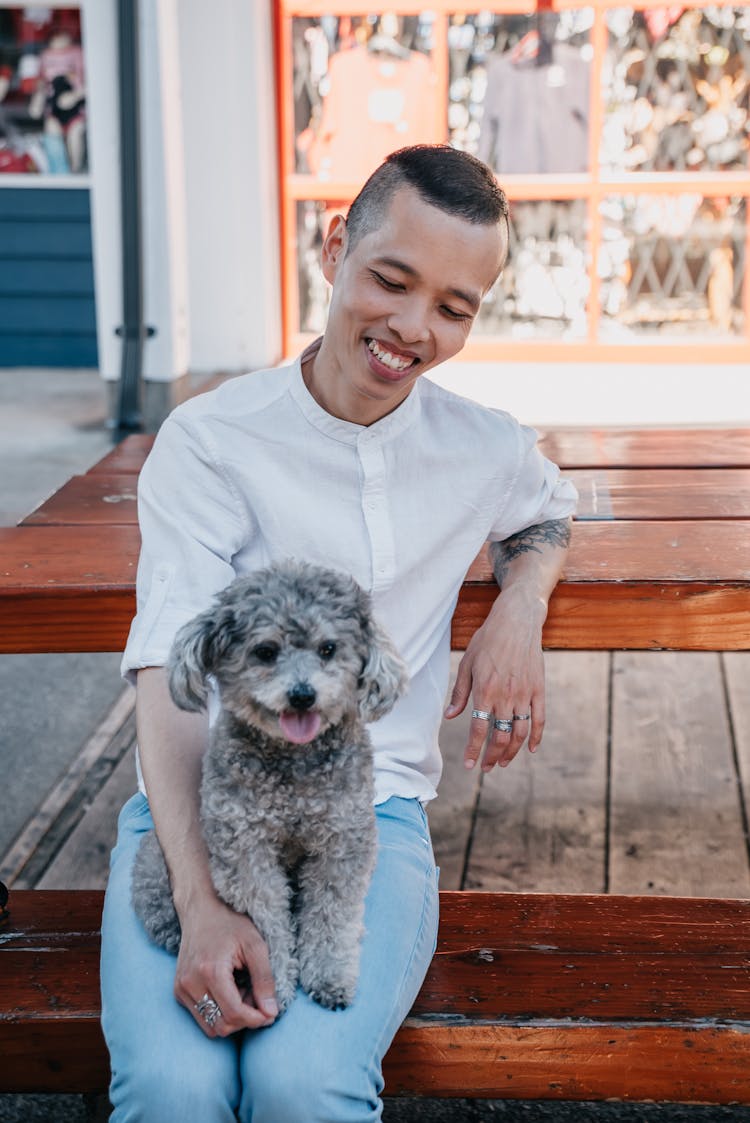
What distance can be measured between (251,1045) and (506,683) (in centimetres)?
72

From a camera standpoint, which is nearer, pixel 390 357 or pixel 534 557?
pixel 390 357

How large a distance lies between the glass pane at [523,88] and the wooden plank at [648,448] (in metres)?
3.11

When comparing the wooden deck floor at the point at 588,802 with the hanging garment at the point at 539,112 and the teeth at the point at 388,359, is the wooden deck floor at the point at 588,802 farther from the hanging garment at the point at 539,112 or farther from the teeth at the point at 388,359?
the hanging garment at the point at 539,112

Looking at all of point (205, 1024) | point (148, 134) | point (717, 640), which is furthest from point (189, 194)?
point (205, 1024)

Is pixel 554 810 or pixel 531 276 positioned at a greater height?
pixel 531 276

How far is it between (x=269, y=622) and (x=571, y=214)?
5.14 m

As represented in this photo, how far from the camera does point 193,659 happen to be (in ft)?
5.31

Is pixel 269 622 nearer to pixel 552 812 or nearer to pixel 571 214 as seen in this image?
pixel 552 812

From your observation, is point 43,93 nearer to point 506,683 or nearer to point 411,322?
point 411,322

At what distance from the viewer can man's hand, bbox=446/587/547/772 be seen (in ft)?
6.70

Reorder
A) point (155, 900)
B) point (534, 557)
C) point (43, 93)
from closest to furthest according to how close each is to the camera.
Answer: point (155, 900), point (534, 557), point (43, 93)

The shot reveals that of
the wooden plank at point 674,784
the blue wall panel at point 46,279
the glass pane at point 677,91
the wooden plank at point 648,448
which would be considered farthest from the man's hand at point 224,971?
the blue wall panel at point 46,279

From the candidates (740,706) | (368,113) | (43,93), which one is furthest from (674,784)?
(43,93)

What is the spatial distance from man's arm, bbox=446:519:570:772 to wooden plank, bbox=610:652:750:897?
1.22 meters
